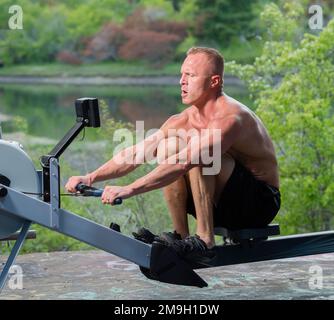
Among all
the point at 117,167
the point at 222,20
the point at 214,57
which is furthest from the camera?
the point at 222,20

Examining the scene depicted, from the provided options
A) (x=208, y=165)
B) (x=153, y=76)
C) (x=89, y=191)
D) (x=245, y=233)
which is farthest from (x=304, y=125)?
(x=89, y=191)

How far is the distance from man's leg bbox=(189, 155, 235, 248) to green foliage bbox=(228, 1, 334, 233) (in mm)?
2746

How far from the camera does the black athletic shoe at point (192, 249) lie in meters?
3.88

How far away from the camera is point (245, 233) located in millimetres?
4023

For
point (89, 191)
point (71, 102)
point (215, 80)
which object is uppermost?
point (215, 80)

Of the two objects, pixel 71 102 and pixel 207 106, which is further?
pixel 71 102

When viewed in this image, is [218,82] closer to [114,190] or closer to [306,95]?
[114,190]

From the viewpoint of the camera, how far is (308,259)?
5105mm

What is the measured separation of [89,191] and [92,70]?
4.92m

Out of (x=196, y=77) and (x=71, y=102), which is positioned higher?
(x=196, y=77)

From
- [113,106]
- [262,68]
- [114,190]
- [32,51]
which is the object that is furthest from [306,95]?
[114,190]

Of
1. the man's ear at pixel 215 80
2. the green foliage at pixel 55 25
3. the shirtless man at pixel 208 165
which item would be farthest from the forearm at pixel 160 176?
the green foliage at pixel 55 25

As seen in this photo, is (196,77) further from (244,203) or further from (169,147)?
(244,203)

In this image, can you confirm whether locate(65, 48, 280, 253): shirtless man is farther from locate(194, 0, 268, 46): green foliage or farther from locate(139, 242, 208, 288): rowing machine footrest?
locate(194, 0, 268, 46): green foliage
